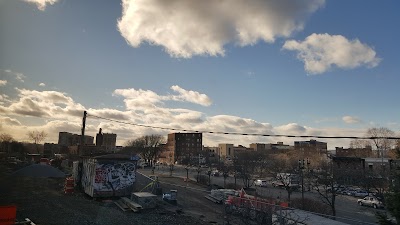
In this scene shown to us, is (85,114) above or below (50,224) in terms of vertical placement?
above

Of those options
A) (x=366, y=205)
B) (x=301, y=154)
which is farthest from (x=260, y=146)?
(x=366, y=205)

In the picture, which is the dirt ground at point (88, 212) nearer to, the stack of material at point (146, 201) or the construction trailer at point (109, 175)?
the stack of material at point (146, 201)

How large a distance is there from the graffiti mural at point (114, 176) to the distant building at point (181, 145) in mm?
114051

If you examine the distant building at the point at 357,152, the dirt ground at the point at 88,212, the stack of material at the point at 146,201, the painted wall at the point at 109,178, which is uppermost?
the distant building at the point at 357,152

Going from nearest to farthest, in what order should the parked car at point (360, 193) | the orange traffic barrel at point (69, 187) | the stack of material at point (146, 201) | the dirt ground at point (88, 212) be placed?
the dirt ground at point (88, 212), the stack of material at point (146, 201), the orange traffic barrel at point (69, 187), the parked car at point (360, 193)

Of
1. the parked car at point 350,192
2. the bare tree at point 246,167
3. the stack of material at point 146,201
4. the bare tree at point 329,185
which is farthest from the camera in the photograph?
the parked car at point 350,192

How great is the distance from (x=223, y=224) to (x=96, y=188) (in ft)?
37.1

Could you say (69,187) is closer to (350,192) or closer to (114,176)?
(114,176)

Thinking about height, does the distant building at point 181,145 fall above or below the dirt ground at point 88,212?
above

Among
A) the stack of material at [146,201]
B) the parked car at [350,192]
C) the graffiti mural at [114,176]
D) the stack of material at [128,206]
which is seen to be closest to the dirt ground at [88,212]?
the stack of material at [128,206]

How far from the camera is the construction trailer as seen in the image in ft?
78.3

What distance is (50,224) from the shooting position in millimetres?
15344

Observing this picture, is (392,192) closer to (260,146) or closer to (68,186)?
(68,186)

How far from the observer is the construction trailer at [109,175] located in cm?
2388
